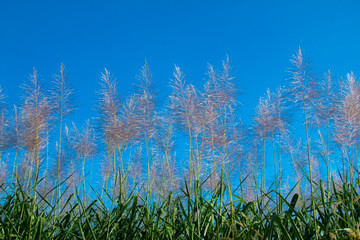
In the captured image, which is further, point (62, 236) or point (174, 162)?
point (174, 162)

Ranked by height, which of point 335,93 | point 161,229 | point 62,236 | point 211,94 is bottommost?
point 62,236

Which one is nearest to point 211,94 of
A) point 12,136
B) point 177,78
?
point 177,78

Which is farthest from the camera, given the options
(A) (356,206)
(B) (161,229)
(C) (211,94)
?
(C) (211,94)

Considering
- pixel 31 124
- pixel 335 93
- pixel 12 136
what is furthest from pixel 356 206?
pixel 12 136

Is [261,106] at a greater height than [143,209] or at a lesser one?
greater

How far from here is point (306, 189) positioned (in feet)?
24.1

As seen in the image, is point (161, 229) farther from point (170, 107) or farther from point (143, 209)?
point (170, 107)

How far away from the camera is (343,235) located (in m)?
2.13

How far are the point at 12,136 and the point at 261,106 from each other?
3184 millimetres

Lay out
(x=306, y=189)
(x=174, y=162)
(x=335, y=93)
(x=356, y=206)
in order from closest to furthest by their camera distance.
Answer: (x=356, y=206)
(x=335, y=93)
(x=174, y=162)
(x=306, y=189)

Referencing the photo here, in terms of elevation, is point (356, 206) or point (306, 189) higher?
point (306, 189)

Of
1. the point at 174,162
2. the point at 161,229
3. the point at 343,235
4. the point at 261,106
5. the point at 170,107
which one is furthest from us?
the point at 174,162

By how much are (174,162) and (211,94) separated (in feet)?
7.57

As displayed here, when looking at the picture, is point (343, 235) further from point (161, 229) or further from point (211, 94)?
point (211, 94)
